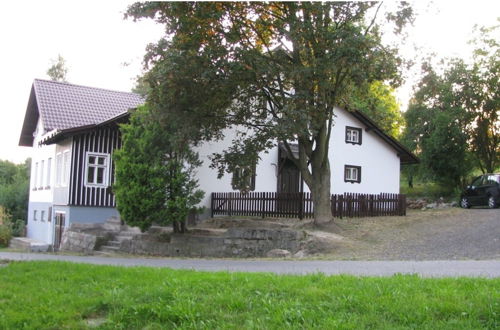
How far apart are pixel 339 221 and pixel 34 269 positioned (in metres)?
12.2

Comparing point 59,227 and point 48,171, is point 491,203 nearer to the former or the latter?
point 59,227

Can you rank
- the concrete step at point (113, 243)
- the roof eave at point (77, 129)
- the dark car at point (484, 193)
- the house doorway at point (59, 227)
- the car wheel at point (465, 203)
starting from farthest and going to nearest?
the car wheel at point (465, 203) → the dark car at point (484, 193) → the house doorway at point (59, 227) → the roof eave at point (77, 129) → the concrete step at point (113, 243)

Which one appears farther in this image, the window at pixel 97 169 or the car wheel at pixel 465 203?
the car wheel at pixel 465 203

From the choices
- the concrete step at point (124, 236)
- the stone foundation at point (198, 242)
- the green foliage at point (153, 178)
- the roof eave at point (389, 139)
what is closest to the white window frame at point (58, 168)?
the stone foundation at point (198, 242)

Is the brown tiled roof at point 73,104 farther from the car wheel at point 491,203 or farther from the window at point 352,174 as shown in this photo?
the car wheel at point 491,203

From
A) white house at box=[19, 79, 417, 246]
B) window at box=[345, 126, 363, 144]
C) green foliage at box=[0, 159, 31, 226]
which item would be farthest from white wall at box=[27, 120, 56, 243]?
window at box=[345, 126, 363, 144]

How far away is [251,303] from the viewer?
22.6 feet

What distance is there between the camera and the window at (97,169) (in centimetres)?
2470

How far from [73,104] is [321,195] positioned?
14.9m

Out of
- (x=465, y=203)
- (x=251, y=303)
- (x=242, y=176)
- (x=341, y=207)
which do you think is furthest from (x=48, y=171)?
(x=251, y=303)

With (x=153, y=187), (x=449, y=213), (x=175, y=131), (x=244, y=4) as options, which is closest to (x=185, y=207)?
(x=153, y=187)

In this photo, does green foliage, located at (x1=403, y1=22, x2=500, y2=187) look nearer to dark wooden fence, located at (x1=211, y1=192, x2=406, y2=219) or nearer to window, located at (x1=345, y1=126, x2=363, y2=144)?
window, located at (x1=345, y1=126, x2=363, y2=144)

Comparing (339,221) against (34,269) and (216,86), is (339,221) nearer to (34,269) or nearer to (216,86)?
(216,86)

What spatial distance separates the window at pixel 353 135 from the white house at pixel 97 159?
5cm
